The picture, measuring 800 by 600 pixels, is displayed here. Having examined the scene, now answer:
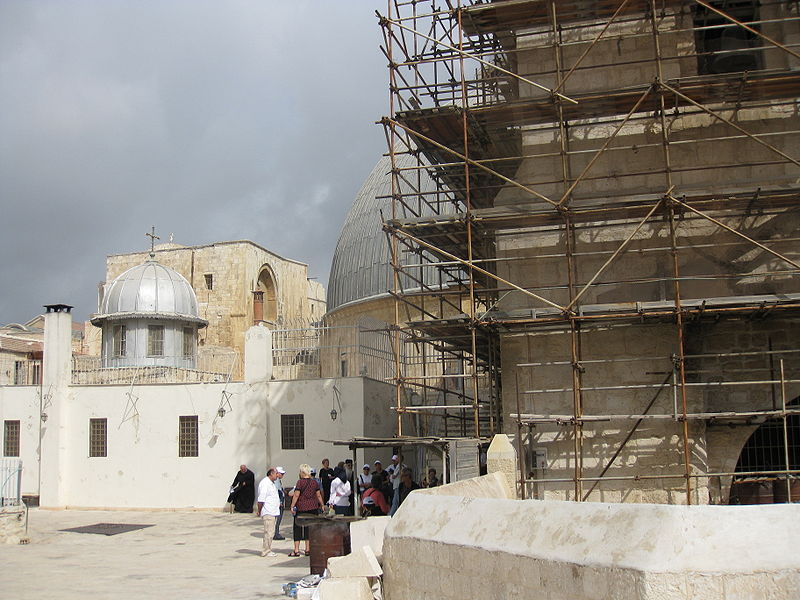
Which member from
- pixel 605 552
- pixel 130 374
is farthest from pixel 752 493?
pixel 130 374

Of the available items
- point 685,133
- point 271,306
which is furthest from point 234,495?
point 271,306

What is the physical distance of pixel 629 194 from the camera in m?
14.3

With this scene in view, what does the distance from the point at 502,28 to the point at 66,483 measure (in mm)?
16930

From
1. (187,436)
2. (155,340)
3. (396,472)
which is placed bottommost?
(396,472)

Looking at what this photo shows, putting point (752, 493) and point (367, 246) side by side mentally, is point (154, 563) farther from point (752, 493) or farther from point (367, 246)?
point (367, 246)

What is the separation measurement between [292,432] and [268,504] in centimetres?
780

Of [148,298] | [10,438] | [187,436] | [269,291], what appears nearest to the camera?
[187,436]

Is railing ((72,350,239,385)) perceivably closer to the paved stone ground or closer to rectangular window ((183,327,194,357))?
rectangular window ((183,327,194,357))

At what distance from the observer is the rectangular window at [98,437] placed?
79.5 ft

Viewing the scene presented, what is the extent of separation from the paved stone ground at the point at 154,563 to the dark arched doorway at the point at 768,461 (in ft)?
23.1

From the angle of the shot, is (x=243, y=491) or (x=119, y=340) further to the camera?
(x=119, y=340)

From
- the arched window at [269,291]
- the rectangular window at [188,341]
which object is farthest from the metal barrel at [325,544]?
the arched window at [269,291]

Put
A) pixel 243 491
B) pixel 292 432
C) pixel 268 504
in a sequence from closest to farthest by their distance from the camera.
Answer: pixel 268 504
pixel 243 491
pixel 292 432

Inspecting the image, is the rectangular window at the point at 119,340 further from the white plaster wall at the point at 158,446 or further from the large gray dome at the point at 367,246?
the large gray dome at the point at 367,246
